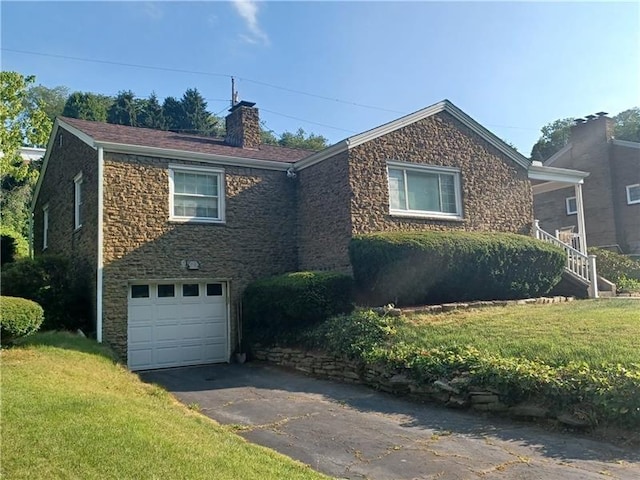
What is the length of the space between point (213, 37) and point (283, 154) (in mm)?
5772

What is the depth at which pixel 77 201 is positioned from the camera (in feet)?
52.5

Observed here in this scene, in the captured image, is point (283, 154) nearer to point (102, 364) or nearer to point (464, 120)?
point (464, 120)

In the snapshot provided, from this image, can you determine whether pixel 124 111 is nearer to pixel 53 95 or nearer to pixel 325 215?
pixel 53 95

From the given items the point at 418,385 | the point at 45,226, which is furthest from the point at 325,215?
the point at 45,226

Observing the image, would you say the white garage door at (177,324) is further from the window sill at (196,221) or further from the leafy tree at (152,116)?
the leafy tree at (152,116)

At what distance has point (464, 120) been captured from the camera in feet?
55.1

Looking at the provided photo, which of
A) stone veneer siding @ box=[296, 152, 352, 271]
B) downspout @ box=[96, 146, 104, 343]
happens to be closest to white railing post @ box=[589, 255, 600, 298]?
stone veneer siding @ box=[296, 152, 352, 271]

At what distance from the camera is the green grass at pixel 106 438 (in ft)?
14.9

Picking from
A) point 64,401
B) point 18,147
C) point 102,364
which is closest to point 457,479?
point 64,401

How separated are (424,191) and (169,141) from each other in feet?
25.6

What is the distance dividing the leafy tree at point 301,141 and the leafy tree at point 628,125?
28333mm

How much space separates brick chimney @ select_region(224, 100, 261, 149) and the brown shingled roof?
0.35 m

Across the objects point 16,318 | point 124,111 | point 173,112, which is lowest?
point 16,318

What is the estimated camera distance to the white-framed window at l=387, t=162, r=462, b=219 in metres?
15.4
